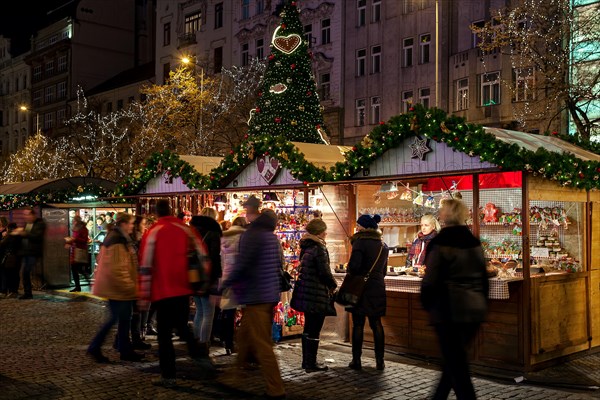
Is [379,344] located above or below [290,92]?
below

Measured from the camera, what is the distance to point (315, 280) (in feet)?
28.3

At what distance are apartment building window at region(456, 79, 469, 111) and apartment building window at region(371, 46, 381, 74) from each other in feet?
15.7

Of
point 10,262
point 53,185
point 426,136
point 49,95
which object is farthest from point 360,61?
point 49,95

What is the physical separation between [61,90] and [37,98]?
560 centimetres

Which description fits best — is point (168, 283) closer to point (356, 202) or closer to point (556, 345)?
point (356, 202)

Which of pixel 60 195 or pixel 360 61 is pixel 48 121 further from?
pixel 60 195

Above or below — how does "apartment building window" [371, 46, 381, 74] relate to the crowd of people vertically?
above

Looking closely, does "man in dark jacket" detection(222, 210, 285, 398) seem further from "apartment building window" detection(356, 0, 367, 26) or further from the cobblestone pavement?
"apartment building window" detection(356, 0, 367, 26)

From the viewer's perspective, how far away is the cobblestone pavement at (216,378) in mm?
7570

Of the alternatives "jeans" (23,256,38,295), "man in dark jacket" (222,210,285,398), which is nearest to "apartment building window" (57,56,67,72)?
"jeans" (23,256,38,295)

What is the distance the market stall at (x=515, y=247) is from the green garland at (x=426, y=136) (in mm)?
29

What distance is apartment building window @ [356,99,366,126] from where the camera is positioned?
112 feet

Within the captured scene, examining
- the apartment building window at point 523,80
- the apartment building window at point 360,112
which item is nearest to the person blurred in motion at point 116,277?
the apartment building window at point 523,80

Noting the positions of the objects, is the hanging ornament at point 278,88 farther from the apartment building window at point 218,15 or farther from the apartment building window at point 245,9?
the apartment building window at point 218,15
